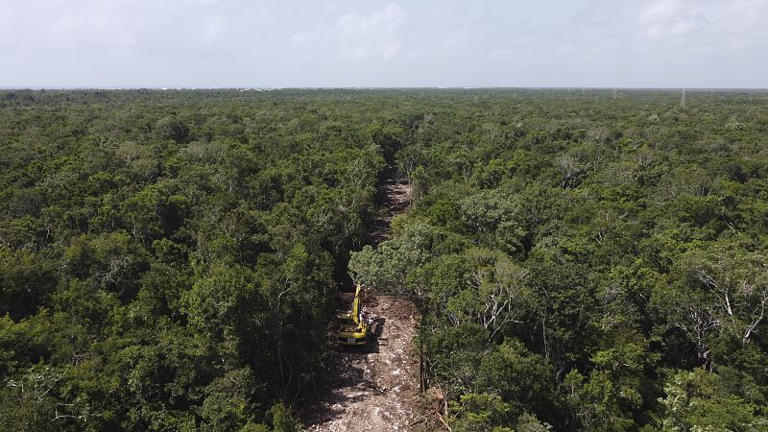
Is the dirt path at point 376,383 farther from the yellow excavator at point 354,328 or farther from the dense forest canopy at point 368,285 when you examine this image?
the dense forest canopy at point 368,285

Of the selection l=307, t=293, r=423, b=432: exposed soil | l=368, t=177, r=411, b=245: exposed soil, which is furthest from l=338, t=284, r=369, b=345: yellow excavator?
l=368, t=177, r=411, b=245: exposed soil

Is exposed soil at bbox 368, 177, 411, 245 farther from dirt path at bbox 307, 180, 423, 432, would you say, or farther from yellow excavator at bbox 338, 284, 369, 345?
yellow excavator at bbox 338, 284, 369, 345

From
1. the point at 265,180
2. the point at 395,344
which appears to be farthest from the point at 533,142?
the point at 395,344

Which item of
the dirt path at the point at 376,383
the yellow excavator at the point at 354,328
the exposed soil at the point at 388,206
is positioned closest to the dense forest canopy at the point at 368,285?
the yellow excavator at the point at 354,328

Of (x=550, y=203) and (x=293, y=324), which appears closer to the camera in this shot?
(x=293, y=324)

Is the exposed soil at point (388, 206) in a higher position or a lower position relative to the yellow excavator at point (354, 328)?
higher

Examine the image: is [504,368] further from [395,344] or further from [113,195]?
[113,195]

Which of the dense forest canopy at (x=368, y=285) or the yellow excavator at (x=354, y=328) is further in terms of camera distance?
the yellow excavator at (x=354, y=328)
